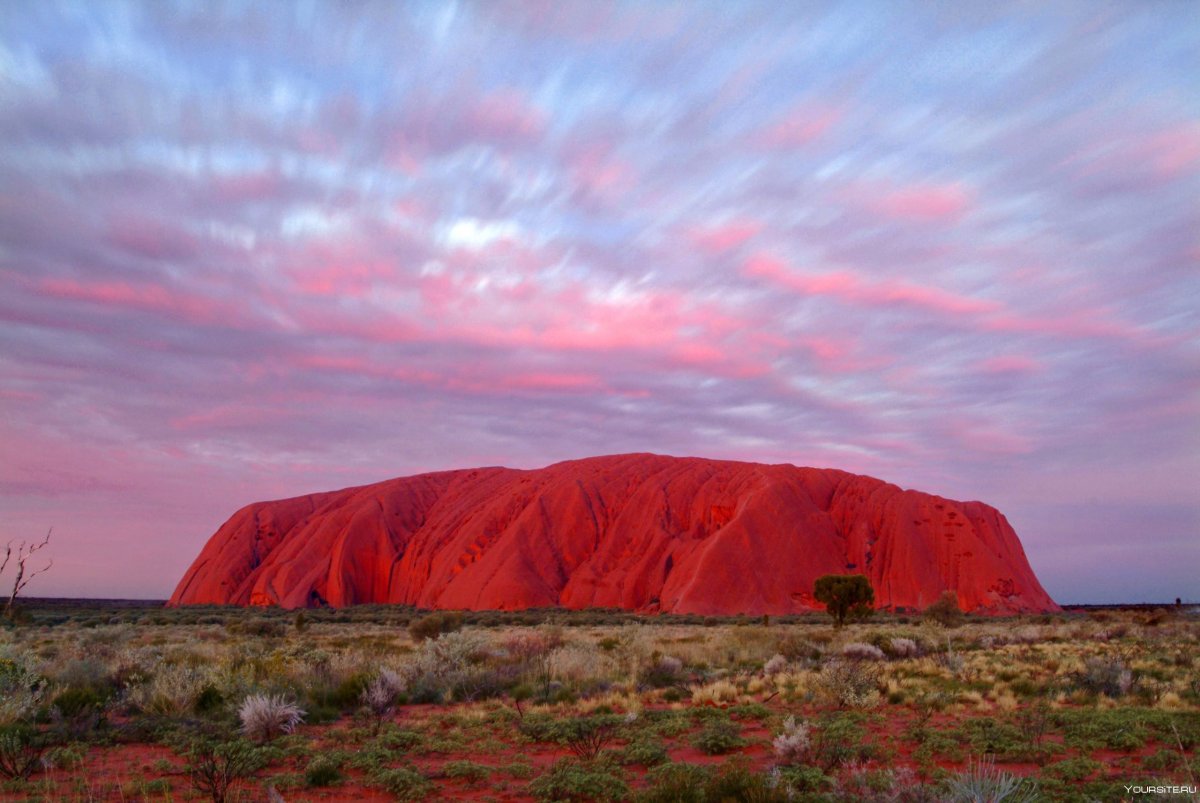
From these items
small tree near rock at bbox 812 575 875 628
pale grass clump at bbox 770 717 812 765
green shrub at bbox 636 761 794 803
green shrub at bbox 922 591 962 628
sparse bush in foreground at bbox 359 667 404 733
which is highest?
green shrub at bbox 636 761 794 803

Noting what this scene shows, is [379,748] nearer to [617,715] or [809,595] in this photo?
[617,715]

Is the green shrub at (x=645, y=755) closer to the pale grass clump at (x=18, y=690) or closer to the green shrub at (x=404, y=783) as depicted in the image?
the green shrub at (x=404, y=783)

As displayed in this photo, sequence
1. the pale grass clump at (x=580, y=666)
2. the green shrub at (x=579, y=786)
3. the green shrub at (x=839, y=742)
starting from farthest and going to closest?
the pale grass clump at (x=580, y=666) → the green shrub at (x=839, y=742) → the green shrub at (x=579, y=786)

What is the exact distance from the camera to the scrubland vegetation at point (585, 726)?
7578 millimetres

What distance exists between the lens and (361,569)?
A: 7800 centimetres

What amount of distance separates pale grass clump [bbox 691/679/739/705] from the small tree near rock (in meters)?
27.8

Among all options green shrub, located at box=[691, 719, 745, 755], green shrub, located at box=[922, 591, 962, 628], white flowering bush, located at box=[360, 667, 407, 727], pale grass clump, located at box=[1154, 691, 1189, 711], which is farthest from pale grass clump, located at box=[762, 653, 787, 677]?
green shrub, located at box=[922, 591, 962, 628]

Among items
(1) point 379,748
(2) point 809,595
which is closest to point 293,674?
(1) point 379,748

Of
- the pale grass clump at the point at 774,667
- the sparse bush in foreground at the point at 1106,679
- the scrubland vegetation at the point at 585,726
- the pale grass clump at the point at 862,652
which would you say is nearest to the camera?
the scrubland vegetation at the point at 585,726

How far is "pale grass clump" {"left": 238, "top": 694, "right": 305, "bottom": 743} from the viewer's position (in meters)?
10.2

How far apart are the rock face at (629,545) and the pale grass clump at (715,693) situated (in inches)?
1716

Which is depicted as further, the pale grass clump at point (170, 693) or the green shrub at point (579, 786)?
the pale grass clump at point (170, 693)

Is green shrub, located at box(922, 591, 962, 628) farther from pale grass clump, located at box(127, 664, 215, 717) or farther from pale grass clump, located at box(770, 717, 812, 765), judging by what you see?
pale grass clump, located at box(127, 664, 215, 717)

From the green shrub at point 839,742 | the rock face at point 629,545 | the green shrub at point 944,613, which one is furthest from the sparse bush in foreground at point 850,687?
the rock face at point 629,545
